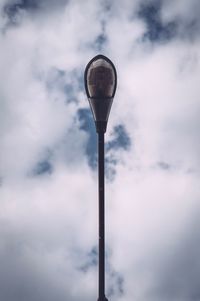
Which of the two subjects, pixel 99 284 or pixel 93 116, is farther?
pixel 93 116

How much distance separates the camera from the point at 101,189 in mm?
5414

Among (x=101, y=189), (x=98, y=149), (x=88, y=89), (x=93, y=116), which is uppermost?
(x=88, y=89)

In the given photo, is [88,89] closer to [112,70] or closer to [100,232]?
[112,70]

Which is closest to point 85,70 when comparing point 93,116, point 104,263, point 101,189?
point 93,116

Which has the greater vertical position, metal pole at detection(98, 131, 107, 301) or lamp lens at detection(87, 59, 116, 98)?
lamp lens at detection(87, 59, 116, 98)

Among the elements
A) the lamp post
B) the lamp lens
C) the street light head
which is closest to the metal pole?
the lamp post

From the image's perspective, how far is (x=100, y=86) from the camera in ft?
18.2

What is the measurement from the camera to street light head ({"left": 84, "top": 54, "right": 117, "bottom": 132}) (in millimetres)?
5555

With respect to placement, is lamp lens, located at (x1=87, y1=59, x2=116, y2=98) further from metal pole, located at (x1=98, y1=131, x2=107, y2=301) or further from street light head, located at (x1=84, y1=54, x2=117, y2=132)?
metal pole, located at (x1=98, y1=131, x2=107, y2=301)

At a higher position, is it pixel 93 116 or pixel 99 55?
pixel 99 55

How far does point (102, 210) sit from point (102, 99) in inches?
59.1

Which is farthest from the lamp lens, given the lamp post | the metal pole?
the metal pole

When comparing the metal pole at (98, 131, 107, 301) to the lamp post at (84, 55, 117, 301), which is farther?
the lamp post at (84, 55, 117, 301)

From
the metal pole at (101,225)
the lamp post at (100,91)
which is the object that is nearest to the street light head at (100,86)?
the lamp post at (100,91)
